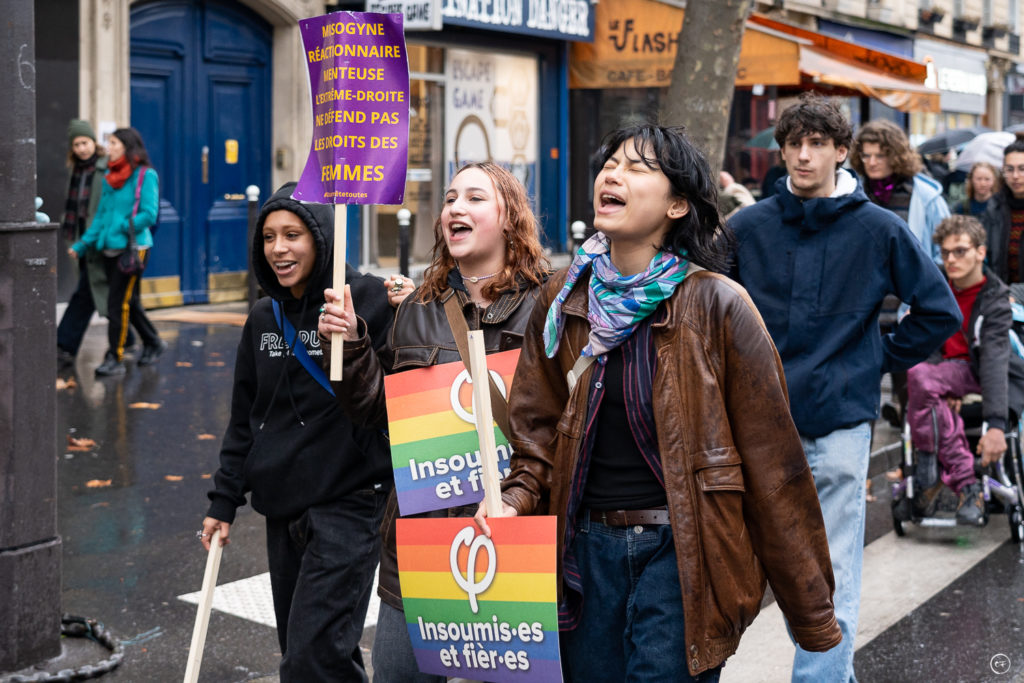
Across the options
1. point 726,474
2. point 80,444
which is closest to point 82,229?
point 80,444

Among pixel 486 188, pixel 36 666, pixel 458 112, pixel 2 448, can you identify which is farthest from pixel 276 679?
pixel 458 112

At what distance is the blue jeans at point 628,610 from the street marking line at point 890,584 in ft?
5.75

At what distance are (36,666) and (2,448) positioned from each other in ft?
2.57

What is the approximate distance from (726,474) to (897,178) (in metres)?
4.79

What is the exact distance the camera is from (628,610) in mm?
3121

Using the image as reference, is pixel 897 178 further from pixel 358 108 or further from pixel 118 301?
pixel 118 301

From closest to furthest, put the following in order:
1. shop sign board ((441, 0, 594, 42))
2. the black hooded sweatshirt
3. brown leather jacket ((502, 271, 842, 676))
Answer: brown leather jacket ((502, 271, 842, 676)), the black hooded sweatshirt, shop sign board ((441, 0, 594, 42))

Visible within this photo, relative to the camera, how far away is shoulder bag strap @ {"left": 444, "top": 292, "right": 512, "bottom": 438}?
142 inches

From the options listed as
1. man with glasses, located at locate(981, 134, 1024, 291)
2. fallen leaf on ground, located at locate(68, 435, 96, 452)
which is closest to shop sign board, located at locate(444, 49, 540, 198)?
fallen leaf on ground, located at locate(68, 435, 96, 452)

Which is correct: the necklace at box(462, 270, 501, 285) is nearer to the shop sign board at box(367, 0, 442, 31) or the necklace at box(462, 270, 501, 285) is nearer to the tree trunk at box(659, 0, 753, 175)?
the tree trunk at box(659, 0, 753, 175)

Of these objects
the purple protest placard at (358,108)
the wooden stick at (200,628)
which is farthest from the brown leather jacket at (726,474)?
the wooden stick at (200,628)

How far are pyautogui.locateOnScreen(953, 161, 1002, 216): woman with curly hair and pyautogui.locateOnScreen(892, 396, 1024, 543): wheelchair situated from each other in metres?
2.43

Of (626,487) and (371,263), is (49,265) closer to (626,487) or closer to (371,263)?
(626,487)

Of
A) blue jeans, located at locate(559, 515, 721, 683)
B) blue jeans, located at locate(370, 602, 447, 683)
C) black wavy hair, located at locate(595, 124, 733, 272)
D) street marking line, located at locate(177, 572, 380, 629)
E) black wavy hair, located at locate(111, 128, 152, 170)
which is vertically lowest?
street marking line, located at locate(177, 572, 380, 629)
